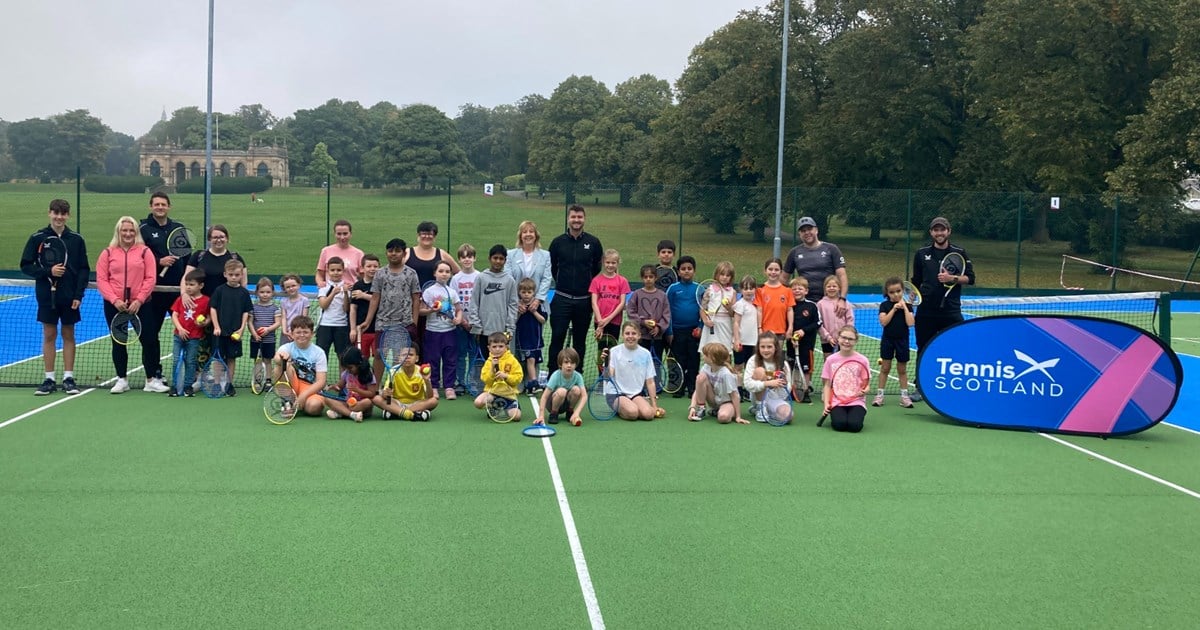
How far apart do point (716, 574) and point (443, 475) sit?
2681 mm

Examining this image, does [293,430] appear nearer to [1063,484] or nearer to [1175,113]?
[1063,484]

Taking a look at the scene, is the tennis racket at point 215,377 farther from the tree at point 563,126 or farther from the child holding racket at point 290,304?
the tree at point 563,126

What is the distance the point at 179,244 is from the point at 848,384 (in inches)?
276

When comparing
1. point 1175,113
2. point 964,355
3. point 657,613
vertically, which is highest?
point 1175,113

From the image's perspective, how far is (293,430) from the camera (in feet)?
29.5

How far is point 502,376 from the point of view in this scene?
9.46 m

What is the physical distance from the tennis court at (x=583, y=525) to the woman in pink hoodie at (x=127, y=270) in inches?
53.6

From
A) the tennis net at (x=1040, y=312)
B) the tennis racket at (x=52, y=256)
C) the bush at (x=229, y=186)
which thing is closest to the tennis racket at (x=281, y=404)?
the tennis racket at (x=52, y=256)

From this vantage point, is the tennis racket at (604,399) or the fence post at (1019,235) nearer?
the tennis racket at (604,399)

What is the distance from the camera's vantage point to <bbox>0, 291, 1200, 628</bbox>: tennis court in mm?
A: 5051

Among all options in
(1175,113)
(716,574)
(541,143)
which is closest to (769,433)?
(716,574)

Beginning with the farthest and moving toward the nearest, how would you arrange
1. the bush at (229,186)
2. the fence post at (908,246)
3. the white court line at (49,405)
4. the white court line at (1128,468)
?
1. the bush at (229,186)
2. the fence post at (908,246)
3. the white court line at (49,405)
4. the white court line at (1128,468)

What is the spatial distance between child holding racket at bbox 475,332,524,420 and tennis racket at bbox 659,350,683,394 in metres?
1.91

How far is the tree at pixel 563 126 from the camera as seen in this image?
247 feet
